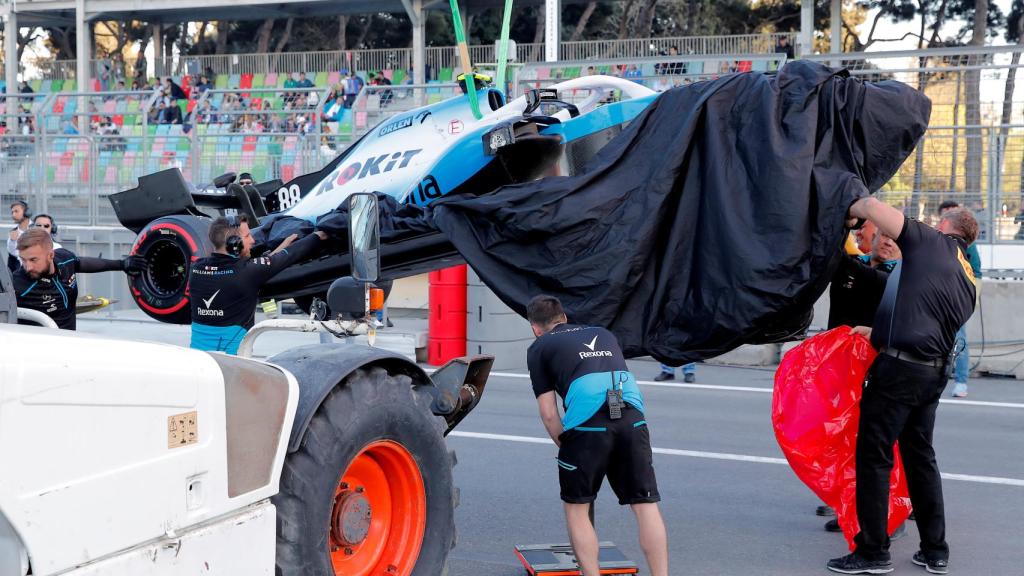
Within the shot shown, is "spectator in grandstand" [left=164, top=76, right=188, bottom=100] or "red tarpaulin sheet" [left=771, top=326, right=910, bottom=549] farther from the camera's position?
"spectator in grandstand" [left=164, top=76, right=188, bottom=100]

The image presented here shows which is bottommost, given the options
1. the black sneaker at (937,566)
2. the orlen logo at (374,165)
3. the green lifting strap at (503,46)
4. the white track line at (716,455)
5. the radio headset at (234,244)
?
the white track line at (716,455)

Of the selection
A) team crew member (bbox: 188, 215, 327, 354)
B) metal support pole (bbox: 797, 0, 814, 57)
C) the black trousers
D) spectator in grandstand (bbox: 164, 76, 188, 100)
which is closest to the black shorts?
the black trousers

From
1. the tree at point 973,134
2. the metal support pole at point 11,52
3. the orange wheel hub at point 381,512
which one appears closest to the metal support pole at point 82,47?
the metal support pole at point 11,52

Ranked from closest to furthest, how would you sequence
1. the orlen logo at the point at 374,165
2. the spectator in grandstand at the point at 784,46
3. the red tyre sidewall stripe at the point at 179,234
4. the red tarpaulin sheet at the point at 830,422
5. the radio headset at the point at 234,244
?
the red tarpaulin sheet at the point at 830,422 < the orlen logo at the point at 374,165 < the radio headset at the point at 234,244 < the red tyre sidewall stripe at the point at 179,234 < the spectator in grandstand at the point at 784,46

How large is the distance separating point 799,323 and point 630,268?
913 mm

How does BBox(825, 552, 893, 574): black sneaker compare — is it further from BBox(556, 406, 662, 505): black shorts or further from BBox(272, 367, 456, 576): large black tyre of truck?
BBox(272, 367, 456, 576): large black tyre of truck

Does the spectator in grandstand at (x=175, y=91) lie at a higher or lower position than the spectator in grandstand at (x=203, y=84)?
lower

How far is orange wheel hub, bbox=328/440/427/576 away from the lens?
456cm

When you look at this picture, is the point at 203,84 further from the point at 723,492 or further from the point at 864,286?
the point at 864,286

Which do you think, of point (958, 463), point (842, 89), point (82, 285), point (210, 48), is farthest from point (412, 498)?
point (210, 48)

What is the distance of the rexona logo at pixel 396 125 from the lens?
6.91m

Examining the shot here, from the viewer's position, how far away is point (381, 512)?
15.9 ft

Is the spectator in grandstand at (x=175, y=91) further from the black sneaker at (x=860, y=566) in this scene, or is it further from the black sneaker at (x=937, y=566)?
the black sneaker at (x=937, y=566)

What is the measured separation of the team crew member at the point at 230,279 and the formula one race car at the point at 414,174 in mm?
99
